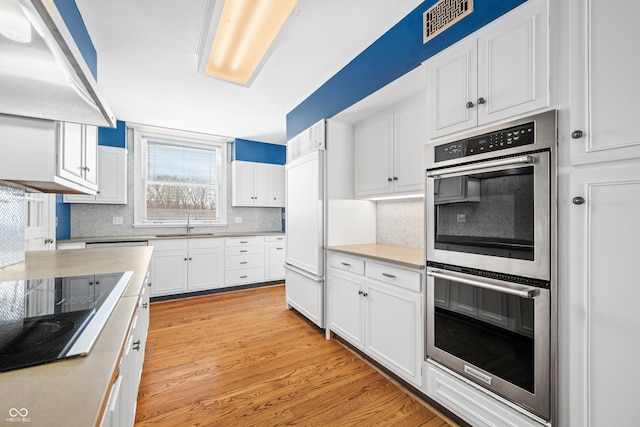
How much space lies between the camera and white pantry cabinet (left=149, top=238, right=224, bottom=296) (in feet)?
12.6

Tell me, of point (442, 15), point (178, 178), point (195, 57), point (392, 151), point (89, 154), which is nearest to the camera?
point (442, 15)

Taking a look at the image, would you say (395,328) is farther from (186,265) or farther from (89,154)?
(186,265)

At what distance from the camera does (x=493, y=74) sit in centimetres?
136

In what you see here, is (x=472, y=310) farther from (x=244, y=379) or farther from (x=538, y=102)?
(x=244, y=379)

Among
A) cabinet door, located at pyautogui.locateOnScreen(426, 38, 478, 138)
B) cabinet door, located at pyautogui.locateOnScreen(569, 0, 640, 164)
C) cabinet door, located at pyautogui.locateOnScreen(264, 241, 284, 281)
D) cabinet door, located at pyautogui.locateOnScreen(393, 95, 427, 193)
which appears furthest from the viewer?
cabinet door, located at pyautogui.locateOnScreen(264, 241, 284, 281)

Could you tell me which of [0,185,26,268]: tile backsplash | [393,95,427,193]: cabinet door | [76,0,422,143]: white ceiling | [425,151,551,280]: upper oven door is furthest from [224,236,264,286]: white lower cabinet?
[425,151,551,280]: upper oven door

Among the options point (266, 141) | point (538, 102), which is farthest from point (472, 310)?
point (266, 141)

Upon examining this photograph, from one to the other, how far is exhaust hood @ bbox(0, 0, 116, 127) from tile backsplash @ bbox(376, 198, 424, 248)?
2.22 meters

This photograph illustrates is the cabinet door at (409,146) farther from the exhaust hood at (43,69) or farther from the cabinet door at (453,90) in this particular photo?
the exhaust hood at (43,69)

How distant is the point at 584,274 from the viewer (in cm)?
106

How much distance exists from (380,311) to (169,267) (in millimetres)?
3162

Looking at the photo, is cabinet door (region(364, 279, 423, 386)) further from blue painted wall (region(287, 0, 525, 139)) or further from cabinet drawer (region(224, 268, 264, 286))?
cabinet drawer (region(224, 268, 264, 286))

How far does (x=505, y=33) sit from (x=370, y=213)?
187cm

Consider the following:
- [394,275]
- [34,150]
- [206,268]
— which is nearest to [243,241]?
[206,268]
